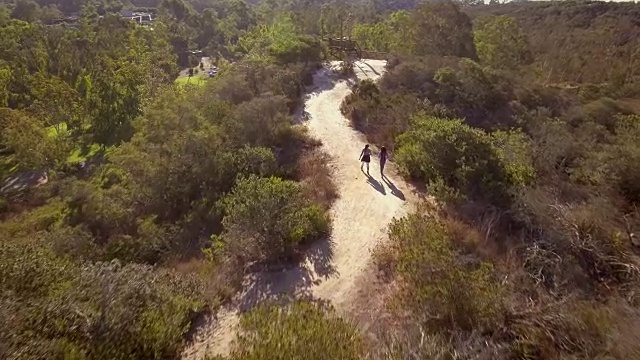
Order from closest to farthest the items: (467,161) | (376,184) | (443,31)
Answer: (467,161) < (376,184) < (443,31)

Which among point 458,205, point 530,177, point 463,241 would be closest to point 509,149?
point 530,177

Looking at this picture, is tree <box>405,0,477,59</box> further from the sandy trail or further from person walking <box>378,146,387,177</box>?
person walking <box>378,146,387,177</box>

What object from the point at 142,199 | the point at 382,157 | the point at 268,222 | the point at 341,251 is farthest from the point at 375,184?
the point at 142,199

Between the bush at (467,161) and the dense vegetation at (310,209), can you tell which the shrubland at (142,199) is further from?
the bush at (467,161)

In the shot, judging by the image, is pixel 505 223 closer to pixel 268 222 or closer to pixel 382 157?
pixel 382 157

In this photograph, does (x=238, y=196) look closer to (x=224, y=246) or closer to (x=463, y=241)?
(x=224, y=246)

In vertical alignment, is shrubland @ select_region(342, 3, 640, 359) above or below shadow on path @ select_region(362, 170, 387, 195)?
above

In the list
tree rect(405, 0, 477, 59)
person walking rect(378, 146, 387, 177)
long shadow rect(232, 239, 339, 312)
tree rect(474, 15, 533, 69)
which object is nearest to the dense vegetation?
tree rect(405, 0, 477, 59)
